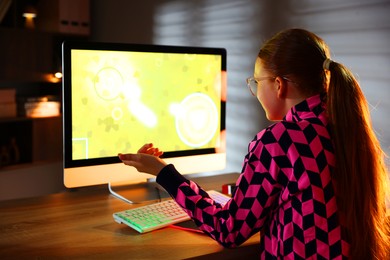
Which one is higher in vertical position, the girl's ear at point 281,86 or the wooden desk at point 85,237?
the girl's ear at point 281,86

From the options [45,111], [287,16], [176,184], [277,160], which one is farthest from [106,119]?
[45,111]

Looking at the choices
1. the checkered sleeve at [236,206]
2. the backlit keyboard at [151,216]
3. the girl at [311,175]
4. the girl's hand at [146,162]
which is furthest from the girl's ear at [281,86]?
the backlit keyboard at [151,216]

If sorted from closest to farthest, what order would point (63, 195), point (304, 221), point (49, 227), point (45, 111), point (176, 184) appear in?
point (304, 221), point (176, 184), point (49, 227), point (63, 195), point (45, 111)

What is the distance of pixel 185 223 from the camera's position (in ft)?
4.58

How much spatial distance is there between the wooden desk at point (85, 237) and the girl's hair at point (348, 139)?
0.29 m

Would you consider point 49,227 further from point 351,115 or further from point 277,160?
point 351,115

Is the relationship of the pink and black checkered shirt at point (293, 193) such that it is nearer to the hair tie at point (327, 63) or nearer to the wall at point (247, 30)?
the hair tie at point (327, 63)

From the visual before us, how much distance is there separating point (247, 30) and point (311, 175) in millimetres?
1410

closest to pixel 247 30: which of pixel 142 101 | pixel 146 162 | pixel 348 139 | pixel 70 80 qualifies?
pixel 142 101

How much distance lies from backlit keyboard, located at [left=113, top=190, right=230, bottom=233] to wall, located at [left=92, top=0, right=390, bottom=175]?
0.83 meters

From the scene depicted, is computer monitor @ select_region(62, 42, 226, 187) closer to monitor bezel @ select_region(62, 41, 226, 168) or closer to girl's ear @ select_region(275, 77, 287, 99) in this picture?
monitor bezel @ select_region(62, 41, 226, 168)

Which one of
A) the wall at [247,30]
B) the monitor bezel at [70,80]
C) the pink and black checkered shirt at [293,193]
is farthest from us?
the wall at [247,30]

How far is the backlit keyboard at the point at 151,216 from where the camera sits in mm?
1322

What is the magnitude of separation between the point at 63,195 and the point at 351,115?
1.04 meters
